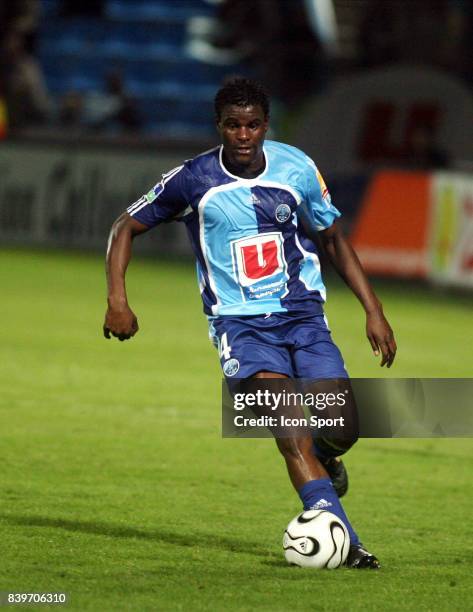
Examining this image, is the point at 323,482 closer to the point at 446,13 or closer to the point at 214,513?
the point at 214,513

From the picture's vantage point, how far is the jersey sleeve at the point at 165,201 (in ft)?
22.0

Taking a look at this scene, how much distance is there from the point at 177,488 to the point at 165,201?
202 cm

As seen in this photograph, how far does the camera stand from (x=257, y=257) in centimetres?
671

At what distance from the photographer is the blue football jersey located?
21.9 feet

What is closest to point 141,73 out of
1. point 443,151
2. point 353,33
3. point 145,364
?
point 353,33

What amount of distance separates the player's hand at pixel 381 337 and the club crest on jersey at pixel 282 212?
58 centimetres

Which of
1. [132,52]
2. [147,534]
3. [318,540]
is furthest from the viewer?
[132,52]

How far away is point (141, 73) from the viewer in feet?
93.9

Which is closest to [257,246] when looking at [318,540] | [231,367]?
[231,367]

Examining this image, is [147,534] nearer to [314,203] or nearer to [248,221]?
[248,221]

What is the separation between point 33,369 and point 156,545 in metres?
5.64

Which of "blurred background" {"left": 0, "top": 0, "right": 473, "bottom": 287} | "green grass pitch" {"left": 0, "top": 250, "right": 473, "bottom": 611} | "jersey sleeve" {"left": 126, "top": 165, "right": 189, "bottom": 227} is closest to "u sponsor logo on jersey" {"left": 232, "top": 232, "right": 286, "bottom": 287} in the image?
"jersey sleeve" {"left": 126, "top": 165, "right": 189, "bottom": 227}

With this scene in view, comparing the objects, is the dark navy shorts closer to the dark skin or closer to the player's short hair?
the dark skin

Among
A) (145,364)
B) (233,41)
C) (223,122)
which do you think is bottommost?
(145,364)
